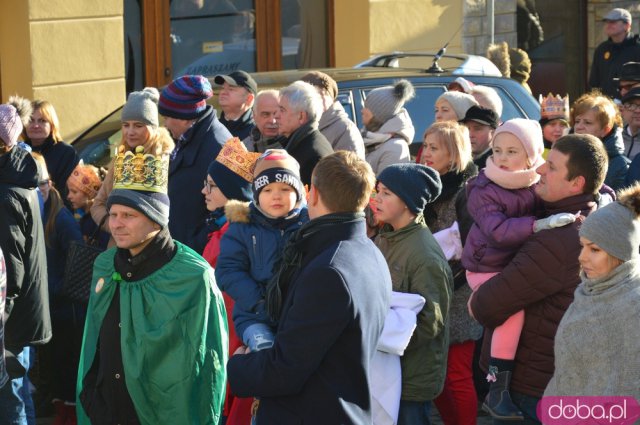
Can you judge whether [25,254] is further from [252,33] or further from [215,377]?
[252,33]

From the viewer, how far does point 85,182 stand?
8125mm

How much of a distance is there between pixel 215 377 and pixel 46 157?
13.7ft

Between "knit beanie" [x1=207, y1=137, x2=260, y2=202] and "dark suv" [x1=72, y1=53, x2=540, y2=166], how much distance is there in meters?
2.99

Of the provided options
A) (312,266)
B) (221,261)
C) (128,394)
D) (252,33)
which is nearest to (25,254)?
(221,261)

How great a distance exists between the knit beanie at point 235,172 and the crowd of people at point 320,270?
1cm

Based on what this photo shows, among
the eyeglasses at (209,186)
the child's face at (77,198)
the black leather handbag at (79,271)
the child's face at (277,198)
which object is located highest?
the child's face at (277,198)

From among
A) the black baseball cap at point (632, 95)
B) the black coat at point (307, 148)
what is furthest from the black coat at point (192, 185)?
the black baseball cap at point (632, 95)

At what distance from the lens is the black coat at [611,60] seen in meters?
13.1

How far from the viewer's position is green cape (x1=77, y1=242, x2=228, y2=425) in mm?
5176

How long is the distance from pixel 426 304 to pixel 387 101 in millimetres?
2741

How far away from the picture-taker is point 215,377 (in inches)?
207

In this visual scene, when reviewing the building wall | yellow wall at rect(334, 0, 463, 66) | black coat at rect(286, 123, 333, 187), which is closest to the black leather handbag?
black coat at rect(286, 123, 333, 187)

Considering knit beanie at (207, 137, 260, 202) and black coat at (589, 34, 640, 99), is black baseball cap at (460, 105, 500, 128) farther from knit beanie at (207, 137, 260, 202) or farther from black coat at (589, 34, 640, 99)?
black coat at (589, 34, 640, 99)

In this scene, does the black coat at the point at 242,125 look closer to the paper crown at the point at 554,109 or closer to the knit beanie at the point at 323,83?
the knit beanie at the point at 323,83
